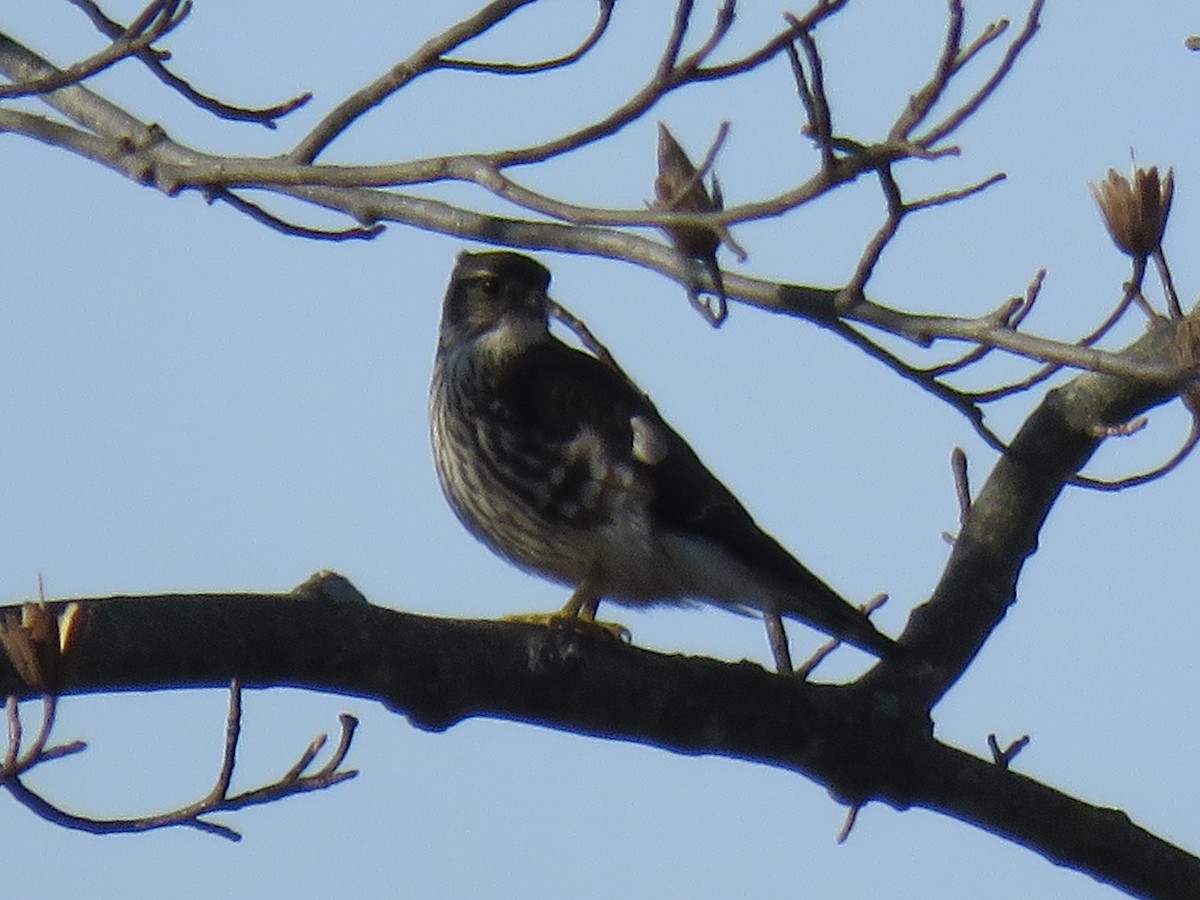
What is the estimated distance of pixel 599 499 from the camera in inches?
196

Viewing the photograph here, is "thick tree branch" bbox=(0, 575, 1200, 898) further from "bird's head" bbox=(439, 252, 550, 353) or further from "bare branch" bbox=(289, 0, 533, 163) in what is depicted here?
"bird's head" bbox=(439, 252, 550, 353)

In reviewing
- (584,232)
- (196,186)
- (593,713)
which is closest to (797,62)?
(584,232)

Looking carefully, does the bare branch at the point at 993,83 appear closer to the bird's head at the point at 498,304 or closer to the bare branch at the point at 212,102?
the bare branch at the point at 212,102

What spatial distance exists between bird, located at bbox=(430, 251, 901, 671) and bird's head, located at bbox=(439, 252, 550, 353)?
10.6 inches

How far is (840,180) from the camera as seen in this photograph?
2787mm

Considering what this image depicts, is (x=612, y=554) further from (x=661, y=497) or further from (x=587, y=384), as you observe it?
(x=587, y=384)

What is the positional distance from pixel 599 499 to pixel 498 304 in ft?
3.63

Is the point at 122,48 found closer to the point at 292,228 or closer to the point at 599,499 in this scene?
the point at 292,228

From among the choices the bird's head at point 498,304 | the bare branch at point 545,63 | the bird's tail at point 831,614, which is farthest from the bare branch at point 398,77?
the bird's head at point 498,304

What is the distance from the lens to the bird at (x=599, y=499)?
4.94 metres

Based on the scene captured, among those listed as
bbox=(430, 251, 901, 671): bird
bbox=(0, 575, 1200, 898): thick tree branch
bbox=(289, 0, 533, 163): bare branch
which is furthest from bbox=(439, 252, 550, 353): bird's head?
bbox=(289, 0, 533, 163): bare branch

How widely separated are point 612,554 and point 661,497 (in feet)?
0.59

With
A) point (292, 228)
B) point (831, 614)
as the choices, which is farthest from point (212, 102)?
point (831, 614)

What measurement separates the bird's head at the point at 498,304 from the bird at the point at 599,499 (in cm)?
27
